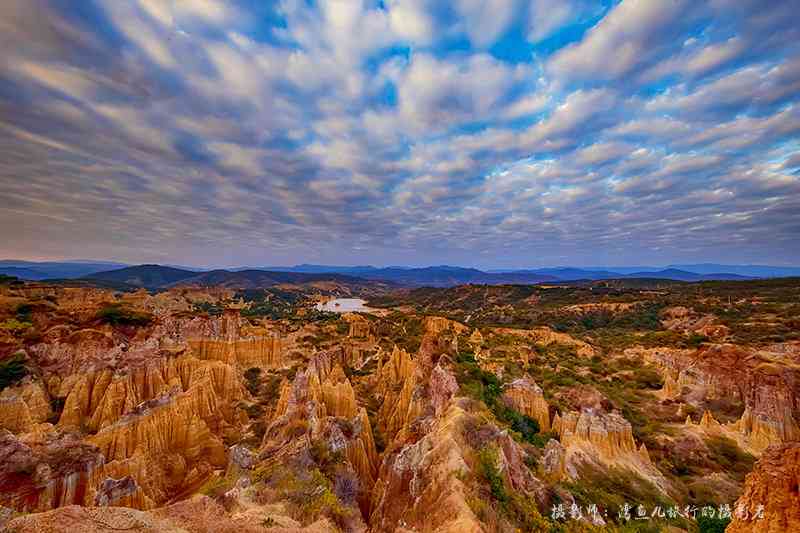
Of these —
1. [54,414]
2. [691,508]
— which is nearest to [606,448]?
[691,508]

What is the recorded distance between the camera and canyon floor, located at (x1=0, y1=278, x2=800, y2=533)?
14.3m

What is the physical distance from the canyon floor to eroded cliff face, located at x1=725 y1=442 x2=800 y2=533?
5 centimetres

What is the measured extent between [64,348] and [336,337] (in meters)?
42.1

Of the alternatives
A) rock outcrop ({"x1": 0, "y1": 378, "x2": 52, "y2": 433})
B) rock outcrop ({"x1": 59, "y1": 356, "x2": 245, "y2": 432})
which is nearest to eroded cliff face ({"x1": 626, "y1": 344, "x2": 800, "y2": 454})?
rock outcrop ({"x1": 59, "y1": 356, "x2": 245, "y2": 432})

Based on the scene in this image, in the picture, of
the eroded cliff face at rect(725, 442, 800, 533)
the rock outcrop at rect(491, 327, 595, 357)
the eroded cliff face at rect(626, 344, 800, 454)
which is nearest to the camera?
the eroded cliff face at rect(725, 442, 800, 533)

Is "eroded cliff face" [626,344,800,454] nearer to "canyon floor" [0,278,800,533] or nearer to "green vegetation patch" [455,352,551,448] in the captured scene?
"canyon floor" [0,278,800,533]

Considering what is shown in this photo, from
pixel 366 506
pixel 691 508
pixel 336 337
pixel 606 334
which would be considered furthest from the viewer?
pixel 606 334

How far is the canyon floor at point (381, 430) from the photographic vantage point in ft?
46.9

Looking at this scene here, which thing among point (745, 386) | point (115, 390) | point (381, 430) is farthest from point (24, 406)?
point (745, 386)

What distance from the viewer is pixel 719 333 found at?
5978cm

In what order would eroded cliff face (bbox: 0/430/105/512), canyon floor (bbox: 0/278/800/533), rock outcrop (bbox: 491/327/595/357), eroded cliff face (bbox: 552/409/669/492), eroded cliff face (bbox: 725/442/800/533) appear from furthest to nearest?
rock outcrop (bbox: 491/327/595/357), eroded cliff face (bbox: 552/409/669/492), eroded cliff face (bbox: 0/430/105/512), canyon floor (bbox: 0/278/800/533), eroded cliff face (bbox: 725/442/800/533)

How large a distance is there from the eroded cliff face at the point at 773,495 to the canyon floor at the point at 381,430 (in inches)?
2.1

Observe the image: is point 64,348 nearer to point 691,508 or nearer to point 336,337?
point 336,337

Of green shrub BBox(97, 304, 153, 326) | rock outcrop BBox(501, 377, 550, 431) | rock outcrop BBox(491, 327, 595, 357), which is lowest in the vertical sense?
rock outcrop BBox(491, 327, 595, 357)
